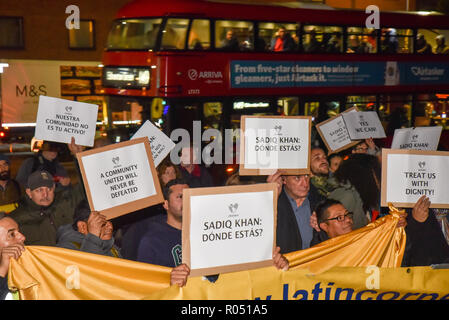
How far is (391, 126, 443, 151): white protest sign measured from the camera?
605 centimetres

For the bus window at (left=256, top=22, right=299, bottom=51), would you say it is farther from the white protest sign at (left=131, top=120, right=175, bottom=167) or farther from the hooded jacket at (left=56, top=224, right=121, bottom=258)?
the hooded jacket at (left=56, top=224, right=121, bottom=258)

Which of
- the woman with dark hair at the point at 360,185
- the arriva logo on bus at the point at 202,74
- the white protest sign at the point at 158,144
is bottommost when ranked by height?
the woman with dark hair at the point at 360,185

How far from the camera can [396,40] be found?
15.1 metres

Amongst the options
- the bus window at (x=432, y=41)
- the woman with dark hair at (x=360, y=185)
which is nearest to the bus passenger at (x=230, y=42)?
the bus window at (x=432, y=41)

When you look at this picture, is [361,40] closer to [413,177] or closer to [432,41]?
[432,41]

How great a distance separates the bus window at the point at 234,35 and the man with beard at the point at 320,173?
20.5 feet

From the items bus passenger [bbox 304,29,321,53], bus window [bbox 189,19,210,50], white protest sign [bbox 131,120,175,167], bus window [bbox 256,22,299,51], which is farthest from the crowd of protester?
bus passenger [bbox 304,29,321,53]

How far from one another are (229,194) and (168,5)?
9.17 m

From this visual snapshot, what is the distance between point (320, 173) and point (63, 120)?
9.18ft

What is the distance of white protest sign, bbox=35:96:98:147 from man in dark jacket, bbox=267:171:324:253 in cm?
208

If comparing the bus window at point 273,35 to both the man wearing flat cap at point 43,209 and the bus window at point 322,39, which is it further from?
the man wearing flat cap at point 43,209

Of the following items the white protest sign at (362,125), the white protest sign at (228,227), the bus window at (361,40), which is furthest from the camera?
the bus window at (361,40)

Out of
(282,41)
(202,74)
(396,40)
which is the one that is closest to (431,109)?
(396,40)

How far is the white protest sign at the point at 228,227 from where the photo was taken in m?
3.80
